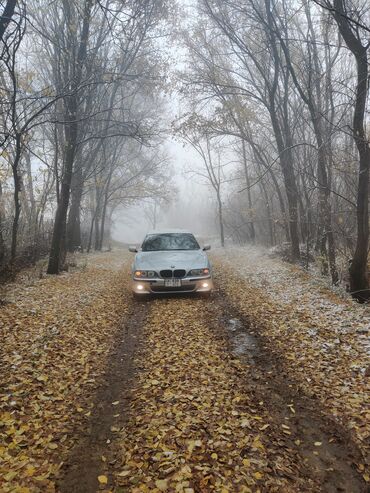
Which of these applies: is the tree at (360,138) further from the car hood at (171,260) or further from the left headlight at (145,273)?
the left headlight at (145,273)

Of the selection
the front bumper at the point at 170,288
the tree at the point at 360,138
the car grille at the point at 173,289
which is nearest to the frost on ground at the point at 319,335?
A: the tree at the point at 360,138

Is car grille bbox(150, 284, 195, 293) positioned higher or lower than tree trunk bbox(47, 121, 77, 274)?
lower

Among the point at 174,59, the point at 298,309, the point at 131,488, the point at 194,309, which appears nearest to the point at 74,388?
the point at 131,488

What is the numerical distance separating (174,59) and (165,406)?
14981mm

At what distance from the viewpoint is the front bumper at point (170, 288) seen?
324 inches

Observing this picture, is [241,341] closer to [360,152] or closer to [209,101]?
[360,152]

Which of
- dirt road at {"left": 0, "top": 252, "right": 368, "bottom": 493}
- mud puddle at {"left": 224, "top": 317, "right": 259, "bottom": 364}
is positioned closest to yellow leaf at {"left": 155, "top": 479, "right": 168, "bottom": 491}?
dirt road at {"left": 0, "top": 252, "right": 368, "bottom": 493}

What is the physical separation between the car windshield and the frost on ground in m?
1.69

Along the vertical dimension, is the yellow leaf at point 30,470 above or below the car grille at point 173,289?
below

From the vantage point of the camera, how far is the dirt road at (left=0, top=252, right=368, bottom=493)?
2822mm

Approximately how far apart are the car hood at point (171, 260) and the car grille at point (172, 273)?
0.28ft

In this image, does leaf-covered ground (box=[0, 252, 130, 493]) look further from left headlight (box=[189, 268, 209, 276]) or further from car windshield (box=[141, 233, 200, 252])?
left headlight (box=[189, 268, 209, 276])

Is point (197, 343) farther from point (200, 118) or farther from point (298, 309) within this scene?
point (200, 118)

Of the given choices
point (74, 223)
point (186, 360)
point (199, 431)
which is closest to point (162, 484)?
point (199, 431)
